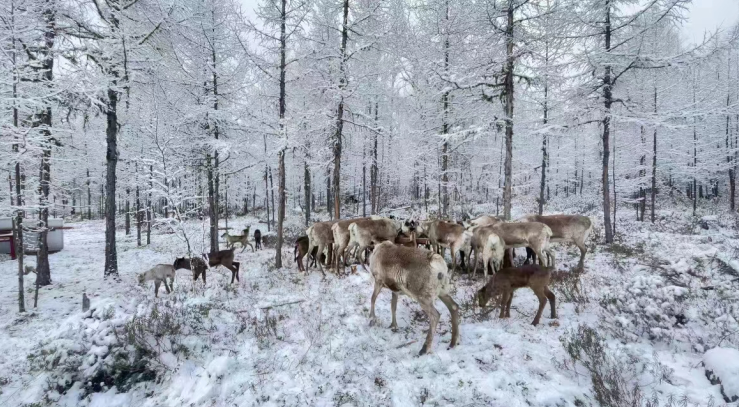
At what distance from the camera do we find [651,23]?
10.9m

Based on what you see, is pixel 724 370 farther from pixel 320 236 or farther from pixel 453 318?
pixel 320 236

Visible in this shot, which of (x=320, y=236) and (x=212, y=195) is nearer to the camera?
(x=320, y=236)

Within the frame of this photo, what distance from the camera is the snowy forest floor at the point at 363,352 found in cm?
382

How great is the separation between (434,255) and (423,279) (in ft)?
1.29

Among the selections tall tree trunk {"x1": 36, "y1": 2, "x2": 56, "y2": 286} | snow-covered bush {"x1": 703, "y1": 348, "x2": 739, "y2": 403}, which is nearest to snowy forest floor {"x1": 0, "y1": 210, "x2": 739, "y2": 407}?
snow-covered bush {"x1": 703, "y1": 348, "x2": 739, "y2": 403}

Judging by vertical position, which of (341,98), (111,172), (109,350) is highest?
(341,98)

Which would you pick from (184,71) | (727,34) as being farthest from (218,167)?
(727,34)

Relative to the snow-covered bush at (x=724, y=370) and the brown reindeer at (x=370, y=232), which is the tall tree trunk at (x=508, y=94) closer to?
the brown reindeer at (x=370, y=232)

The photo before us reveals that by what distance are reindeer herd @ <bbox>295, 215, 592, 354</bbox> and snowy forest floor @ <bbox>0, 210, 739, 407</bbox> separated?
0.52 m

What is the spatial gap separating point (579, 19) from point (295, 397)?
14635 mm

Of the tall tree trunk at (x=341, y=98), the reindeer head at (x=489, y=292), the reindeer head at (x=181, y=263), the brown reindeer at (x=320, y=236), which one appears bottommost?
the reindeer head at (x=181, y=263)

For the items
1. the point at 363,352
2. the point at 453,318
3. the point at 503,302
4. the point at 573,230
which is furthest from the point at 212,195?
the point at 573,230

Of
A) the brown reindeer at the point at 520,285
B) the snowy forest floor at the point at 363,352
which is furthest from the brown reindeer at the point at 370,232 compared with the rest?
the brown reindeer at the point at 520,285

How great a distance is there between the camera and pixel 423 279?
467cm
